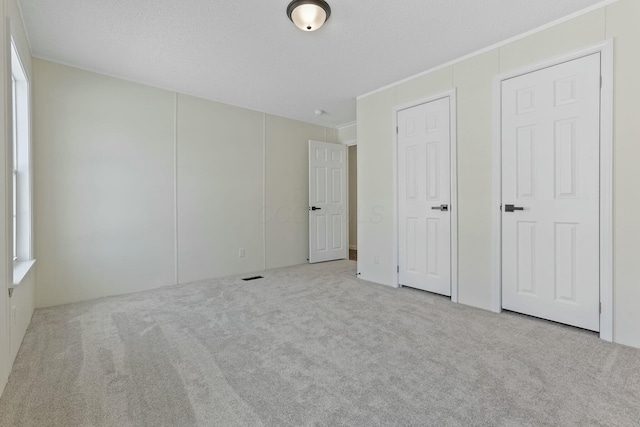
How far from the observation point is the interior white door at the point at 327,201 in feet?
16.6

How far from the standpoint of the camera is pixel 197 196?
3.94 metres

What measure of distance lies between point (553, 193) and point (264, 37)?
2.75 m

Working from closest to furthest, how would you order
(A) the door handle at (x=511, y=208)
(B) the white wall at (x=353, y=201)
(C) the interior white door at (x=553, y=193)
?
(C) the interior white door at (x=553, y=193), (A) the door handle at (x=511, y=208), (B) the white wall at (x=353, y=201)

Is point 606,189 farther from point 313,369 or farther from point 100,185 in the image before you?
point 100,185

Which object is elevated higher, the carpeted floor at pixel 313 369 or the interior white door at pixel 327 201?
the interior white door at pixel 327 201

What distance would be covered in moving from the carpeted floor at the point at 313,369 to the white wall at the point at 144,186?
620 mm

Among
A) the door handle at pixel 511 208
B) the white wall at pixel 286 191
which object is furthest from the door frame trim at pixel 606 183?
the white wall at pixel 286 191

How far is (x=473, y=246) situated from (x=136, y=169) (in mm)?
3791

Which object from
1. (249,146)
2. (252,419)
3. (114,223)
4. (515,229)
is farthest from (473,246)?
(114,223)

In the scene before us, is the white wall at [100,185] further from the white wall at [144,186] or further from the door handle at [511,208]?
the door handle at [511,208]

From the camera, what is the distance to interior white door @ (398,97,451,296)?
3.14 m

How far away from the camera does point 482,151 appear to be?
2822mm

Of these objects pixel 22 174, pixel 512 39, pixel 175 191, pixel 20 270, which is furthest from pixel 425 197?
pixel 22 174

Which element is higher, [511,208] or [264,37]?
[264,37]
